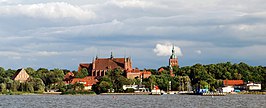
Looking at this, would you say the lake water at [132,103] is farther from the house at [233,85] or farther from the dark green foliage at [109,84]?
the house at [233,85]

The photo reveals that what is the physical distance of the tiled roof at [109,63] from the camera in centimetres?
17825

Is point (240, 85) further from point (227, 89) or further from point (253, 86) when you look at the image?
point (227, 89)

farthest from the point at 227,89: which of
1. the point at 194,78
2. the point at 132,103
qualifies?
the point at 132,103

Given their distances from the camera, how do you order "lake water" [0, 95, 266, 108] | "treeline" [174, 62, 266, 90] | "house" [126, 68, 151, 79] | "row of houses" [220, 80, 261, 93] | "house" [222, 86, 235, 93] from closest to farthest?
"lake water" [0, 95, 266, 108] → "house" [222, 86, 235, 93] → "row of houses" [220, 80, 261, 93] → "treeline" [174, 62, 266, 90] → "house" [126, 68, 151, 79]

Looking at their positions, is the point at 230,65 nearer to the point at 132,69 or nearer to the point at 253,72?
the point at 253,72

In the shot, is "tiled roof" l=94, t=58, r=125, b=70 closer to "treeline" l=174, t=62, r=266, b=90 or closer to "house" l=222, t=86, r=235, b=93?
"treeline" l=174, t=62, r=266, b=90

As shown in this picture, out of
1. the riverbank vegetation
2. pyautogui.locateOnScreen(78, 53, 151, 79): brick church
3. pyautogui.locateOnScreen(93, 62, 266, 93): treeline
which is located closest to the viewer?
the riverbank vegetation

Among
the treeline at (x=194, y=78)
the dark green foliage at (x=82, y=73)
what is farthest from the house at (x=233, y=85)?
the dark green foliage at (x=82, y=73)

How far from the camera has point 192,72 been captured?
159 metres

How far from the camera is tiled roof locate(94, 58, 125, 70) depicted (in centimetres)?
17825

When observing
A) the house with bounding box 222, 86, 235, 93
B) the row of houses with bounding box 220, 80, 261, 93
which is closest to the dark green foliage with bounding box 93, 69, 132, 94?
the house with bounding box 222, 86, 235, 93

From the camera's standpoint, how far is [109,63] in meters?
180

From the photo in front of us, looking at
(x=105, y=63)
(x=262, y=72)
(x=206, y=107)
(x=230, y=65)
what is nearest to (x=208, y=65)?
(x=230, y=65)

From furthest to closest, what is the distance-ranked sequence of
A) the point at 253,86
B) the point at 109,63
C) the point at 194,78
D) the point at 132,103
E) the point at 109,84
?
1. the point at 109,63
2. the point at 194,78
3. the point at 253,86
4. the point at 109,84
5. the point at 132,103
